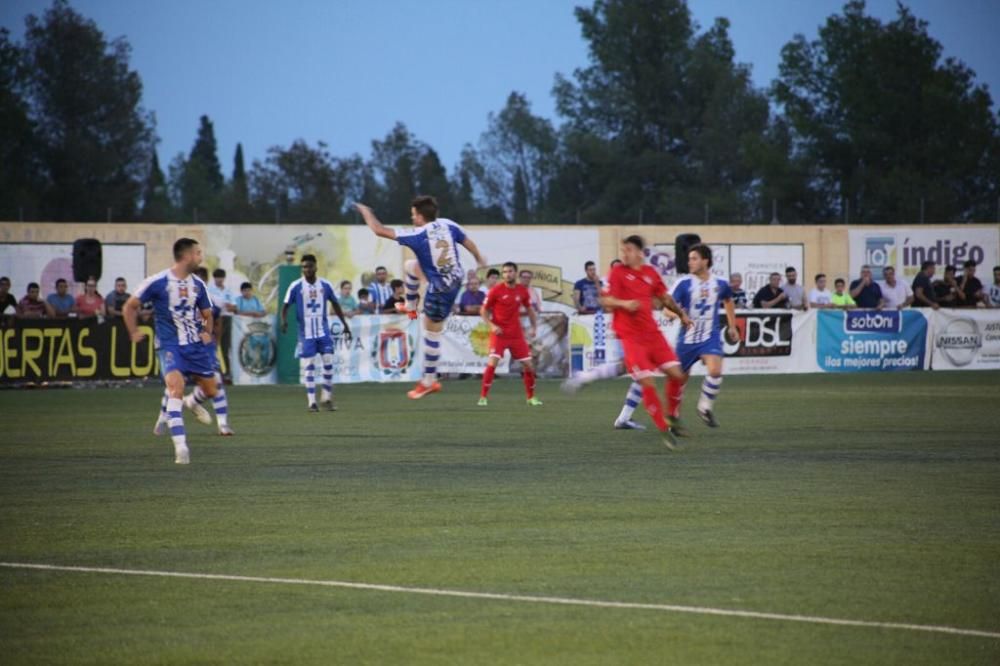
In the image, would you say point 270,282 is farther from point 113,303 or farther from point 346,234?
point 113,303

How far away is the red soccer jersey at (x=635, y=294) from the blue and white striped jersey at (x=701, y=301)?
158cm

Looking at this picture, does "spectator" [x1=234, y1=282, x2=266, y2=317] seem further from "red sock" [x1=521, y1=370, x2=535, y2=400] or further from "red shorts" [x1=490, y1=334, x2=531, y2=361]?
"red sock" [x1=521, y1=370, x2=535, y2=400]

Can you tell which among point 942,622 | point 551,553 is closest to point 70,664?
point 551,553

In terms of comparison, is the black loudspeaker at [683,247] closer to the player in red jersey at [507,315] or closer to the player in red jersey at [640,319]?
the player in red jersey at [507,315]

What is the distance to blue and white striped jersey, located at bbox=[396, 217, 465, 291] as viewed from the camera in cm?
1597

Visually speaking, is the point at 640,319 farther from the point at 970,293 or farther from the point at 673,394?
the point at 970,293

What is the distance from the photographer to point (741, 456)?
13.8 metres

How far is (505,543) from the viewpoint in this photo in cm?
862

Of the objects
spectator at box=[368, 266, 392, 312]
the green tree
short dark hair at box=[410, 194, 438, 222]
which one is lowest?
spectator at box=[368, 266, 392, 312]

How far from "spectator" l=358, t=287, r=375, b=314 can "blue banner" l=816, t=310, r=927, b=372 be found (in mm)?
10721

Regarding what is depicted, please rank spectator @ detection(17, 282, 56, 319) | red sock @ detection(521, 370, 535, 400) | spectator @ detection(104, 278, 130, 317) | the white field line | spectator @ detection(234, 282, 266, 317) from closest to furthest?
1. the white field line
2. red sock @ detection(521, 370, 535, 400)
3. spectator @ detection(17, 282, 56, 319)
4. spectator @ detection(104, 278, 130, 317)
5. spectator @ detection(234, 282, 266, 317)

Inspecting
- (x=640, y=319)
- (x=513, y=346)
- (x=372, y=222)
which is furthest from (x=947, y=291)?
(x=372, y=222)

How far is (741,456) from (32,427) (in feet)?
32.6

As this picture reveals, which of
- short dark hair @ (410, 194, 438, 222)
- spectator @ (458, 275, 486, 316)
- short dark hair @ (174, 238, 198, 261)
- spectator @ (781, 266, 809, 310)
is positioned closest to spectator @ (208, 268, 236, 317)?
spectator @ (458, 275, 486, 316)
